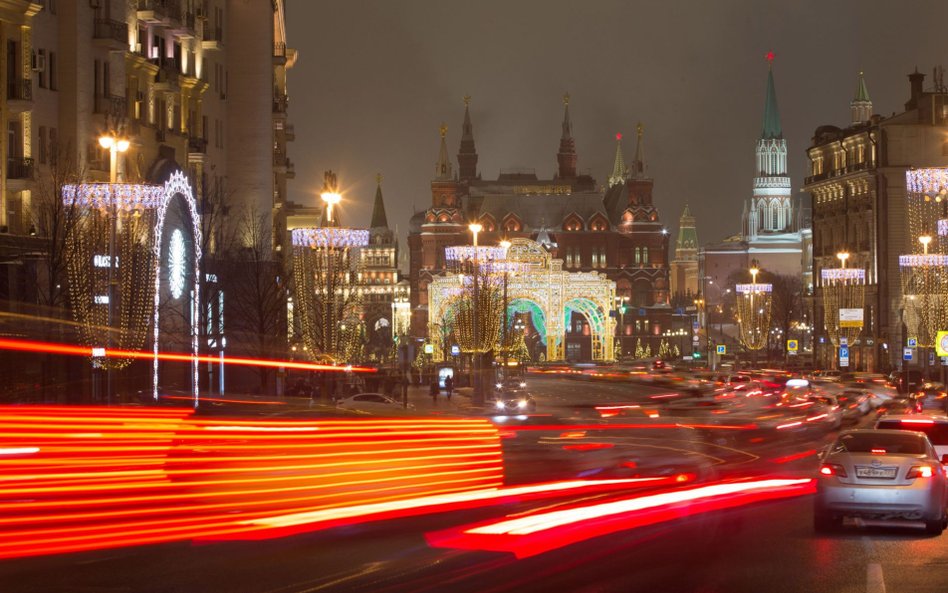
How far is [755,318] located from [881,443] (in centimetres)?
13688

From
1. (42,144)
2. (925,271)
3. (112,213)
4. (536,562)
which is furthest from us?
(925,271)

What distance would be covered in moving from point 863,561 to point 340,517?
22.0 ft

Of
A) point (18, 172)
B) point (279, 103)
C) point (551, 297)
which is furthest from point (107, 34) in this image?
point (551, 297)

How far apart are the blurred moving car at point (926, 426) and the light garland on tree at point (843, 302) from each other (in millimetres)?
81381

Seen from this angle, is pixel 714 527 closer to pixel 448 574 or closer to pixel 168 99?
pixel 448 574

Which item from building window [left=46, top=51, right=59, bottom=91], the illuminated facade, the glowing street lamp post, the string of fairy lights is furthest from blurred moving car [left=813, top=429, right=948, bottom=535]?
the illuminated facade

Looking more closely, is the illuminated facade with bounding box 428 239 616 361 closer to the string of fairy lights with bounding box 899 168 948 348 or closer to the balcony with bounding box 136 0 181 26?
the string of fairy lights with bounding box 899 168 948 348

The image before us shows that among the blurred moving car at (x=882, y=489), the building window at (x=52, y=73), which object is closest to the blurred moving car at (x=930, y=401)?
the building window at (x=52, y=73)

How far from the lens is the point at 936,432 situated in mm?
26625

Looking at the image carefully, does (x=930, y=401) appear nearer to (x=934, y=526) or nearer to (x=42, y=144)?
(x=42, y=144)

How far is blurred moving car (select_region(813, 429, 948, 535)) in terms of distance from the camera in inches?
765

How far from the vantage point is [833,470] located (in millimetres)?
19703

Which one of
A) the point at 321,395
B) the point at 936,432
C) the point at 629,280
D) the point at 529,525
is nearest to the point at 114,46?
the point at 321,395

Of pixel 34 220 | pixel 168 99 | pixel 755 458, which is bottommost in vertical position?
pixel 755 458
